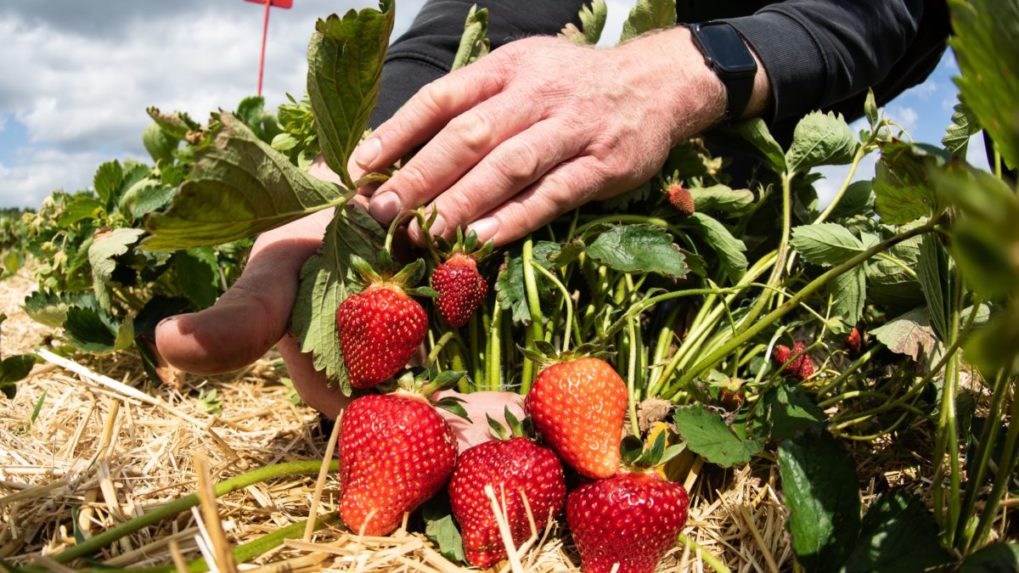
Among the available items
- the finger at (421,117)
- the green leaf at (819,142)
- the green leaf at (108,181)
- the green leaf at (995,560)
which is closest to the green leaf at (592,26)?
the finger at (421,117)

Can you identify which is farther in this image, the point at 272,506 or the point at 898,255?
the point at 898,255

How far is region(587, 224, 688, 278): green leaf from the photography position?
33.0 inches

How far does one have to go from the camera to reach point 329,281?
806mm

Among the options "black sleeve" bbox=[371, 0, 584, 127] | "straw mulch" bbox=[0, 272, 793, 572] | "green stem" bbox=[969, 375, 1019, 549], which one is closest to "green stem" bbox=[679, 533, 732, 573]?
"straw mulch" bbox=[0, 272, 793, 572]

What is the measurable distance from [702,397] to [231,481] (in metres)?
0.54

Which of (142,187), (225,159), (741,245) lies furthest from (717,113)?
(142,187)

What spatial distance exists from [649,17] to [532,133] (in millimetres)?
359

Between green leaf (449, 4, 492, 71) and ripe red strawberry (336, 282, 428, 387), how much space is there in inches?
19.3

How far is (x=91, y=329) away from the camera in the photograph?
4.62 feet

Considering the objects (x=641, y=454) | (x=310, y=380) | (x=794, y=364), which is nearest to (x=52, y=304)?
(x=310, y=380)

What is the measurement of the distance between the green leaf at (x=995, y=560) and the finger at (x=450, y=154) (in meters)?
0.64

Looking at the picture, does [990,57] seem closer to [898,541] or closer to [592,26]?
[898,541]

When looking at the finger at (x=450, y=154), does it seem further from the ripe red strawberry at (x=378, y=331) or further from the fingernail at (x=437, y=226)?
the ripe red strawberry at (x=378, y=331)

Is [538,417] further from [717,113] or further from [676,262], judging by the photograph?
[717,113]
